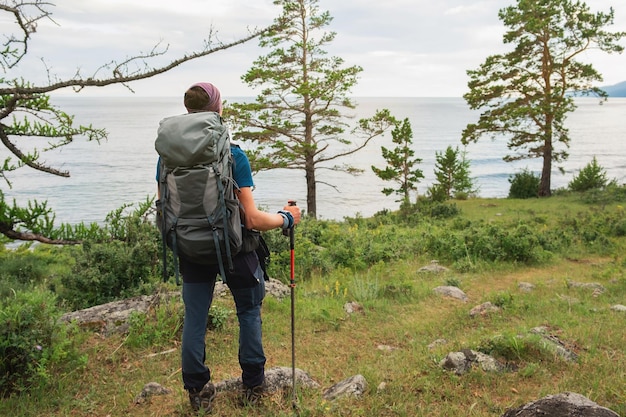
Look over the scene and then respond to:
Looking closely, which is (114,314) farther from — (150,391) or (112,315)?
(150,391)

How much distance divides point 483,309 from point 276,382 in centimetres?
343

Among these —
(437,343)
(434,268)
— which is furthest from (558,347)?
(434,268)

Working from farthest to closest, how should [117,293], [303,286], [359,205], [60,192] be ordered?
[60,192] → [359,205] → [303,286] → [117,293]

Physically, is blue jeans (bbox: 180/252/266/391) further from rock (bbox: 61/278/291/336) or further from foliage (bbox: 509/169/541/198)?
foliage (bbox: 509/169/541/198)

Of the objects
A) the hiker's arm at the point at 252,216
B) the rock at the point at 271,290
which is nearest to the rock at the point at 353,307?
the rock at the point at 271,290

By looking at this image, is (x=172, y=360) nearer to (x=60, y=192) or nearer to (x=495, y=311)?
(x=495, y=311)

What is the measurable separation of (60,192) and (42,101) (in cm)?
4338

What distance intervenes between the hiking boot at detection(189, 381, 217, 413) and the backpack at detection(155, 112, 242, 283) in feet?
3.39

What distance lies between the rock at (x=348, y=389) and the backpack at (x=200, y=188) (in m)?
1.45


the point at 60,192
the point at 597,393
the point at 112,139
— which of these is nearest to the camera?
the point at 597,393

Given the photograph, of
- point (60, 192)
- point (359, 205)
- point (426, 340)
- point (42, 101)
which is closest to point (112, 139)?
point (60, 192)

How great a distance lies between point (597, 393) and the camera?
12.4 ft

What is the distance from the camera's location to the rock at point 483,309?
621cm

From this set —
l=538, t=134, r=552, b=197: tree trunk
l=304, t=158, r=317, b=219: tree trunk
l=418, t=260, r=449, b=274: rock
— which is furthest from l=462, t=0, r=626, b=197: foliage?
l=418, t=260, r=449, b=274: rock
